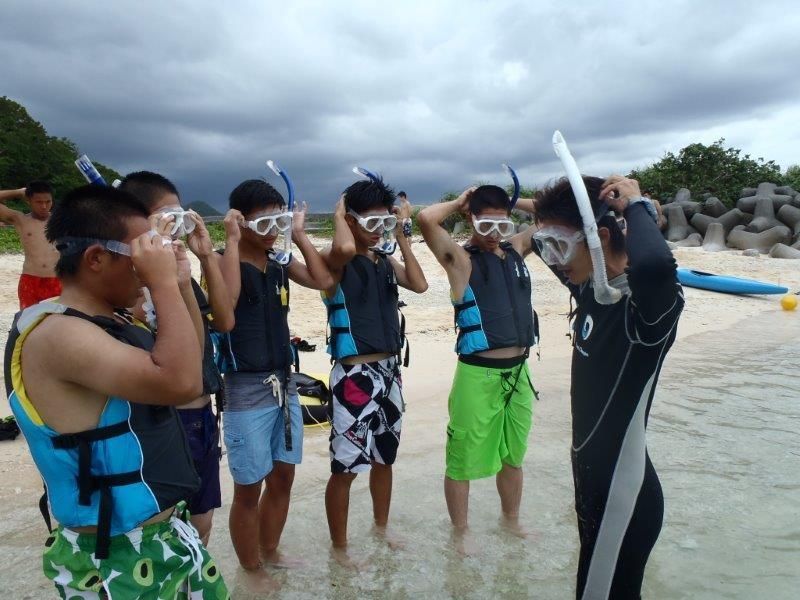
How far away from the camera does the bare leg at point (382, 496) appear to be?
3.87 m

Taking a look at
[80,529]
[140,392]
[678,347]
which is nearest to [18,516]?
[80,529]

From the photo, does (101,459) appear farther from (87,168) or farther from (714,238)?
(714,238)

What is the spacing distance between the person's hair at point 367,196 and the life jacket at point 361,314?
33cm

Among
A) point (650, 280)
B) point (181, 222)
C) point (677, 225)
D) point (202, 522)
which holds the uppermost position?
point (677, 225)

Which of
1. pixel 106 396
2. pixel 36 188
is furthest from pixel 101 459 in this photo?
pixel 36 188

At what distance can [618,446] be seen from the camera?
89.3 inches

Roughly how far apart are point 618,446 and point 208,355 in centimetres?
197

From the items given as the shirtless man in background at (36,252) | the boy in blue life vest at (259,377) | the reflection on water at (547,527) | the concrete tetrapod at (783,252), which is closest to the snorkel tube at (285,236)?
the boy in blue life vest at (259,377)

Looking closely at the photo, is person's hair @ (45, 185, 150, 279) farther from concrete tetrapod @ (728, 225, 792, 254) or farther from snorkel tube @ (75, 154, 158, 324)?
concrete tetrapod @ (728, 225, 792, 254)

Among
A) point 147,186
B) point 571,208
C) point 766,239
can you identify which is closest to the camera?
point 571,208

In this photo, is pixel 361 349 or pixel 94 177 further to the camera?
pixel 361 349

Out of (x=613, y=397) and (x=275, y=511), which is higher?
(x=613, y=397)

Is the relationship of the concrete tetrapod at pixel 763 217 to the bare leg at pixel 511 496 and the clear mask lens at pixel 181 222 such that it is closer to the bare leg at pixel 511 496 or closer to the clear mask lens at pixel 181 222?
the bare leg at pixel 511 496

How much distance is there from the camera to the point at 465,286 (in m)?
3.91
